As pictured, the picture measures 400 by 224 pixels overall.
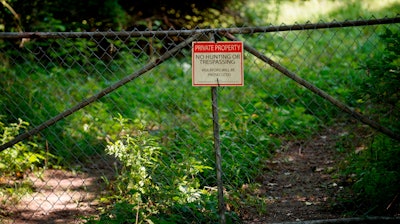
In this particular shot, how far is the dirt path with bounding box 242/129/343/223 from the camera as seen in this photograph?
411 cm

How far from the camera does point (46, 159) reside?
5.27 m

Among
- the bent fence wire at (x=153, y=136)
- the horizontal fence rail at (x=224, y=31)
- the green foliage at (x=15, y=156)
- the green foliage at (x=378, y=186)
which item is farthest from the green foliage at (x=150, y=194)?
the green foliage at (x=15, y=156)

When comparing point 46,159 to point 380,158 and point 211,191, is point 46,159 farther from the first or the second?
point 380,158

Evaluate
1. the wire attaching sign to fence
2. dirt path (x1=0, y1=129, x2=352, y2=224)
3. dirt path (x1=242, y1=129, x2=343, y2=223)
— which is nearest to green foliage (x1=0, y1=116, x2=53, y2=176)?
dirt path (x1=0, y1=129, x2=352, y2=224)

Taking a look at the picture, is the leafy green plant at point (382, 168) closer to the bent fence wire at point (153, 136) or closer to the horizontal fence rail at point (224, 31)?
the bent fence wire at point (153, 136)

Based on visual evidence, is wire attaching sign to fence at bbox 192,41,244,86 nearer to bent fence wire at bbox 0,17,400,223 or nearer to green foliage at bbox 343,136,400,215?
bent fence wire at bbox 0,17,400,223

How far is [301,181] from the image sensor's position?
16.1 feet

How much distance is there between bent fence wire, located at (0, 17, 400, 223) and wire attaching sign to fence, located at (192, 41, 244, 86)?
96 mm

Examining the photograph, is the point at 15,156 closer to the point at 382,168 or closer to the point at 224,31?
the point at 224,31

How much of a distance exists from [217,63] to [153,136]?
6.72ft

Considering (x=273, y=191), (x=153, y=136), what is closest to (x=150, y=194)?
(x=273, y=191)

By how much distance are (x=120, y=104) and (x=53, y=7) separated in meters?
3.04

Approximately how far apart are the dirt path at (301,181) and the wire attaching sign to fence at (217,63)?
1289mm

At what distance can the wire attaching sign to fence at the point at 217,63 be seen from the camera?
3.49 meters
